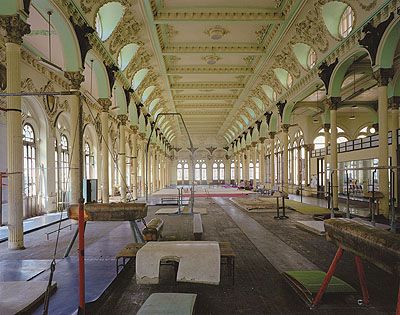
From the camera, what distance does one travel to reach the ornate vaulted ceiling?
44.7 ft

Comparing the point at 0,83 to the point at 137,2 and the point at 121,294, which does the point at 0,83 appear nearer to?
the point at 137,2

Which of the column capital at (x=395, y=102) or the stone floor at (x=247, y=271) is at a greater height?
the column capital at (x=395, y=102)

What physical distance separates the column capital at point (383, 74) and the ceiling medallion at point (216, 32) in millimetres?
7631

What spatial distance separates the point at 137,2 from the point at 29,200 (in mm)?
8768

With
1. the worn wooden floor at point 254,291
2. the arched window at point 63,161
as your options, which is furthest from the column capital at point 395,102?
the arched window at point 63,161

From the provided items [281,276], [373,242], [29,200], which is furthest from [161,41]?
[373,242]

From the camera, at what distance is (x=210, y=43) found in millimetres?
17516

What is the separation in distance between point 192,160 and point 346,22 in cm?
799

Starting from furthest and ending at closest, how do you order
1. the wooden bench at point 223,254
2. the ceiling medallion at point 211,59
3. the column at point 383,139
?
the ceiling medallion at point 211,59, the column at point 383,139, the wooden bench at point 223,254

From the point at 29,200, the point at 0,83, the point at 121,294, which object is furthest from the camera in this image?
the point at 29,200

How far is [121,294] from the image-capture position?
485 cm

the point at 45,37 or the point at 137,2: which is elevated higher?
the point at 137,2

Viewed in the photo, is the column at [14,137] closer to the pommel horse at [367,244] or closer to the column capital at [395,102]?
the pommel horse at [367,244]

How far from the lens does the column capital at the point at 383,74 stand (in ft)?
34.9
